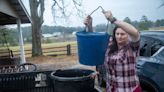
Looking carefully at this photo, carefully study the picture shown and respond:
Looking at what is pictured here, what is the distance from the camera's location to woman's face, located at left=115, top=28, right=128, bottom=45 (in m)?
3.61

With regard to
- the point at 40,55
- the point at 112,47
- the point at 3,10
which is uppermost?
the point at 3,10

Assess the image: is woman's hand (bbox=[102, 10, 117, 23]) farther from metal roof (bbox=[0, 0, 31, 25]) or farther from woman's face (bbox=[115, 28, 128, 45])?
metal roof (bbox=[0, 0, 31, 25])

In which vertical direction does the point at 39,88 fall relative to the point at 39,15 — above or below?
below

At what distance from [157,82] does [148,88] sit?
272 millimetres

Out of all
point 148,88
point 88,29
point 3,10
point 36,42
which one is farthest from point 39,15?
point 88,29

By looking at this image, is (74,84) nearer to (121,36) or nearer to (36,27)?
(121,36)

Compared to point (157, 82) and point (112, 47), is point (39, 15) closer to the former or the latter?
point (157, 82)

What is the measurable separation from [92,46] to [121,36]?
42 centimetres

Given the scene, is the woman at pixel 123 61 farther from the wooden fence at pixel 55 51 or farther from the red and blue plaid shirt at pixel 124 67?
the wooden fence at pixel 55 51

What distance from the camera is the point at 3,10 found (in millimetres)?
11039

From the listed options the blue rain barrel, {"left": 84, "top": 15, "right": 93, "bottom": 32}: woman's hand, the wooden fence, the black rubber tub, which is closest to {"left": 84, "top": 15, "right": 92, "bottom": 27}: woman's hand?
{"left": 84, "top": 15, "right": 93, "bottom": 32}: woman's hand

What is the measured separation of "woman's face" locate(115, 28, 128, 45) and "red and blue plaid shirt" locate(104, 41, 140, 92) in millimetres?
68

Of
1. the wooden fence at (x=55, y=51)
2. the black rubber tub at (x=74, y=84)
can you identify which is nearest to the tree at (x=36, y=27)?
the wooden fence at (x=55, y=51)

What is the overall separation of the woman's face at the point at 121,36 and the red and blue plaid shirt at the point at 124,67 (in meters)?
0.07
